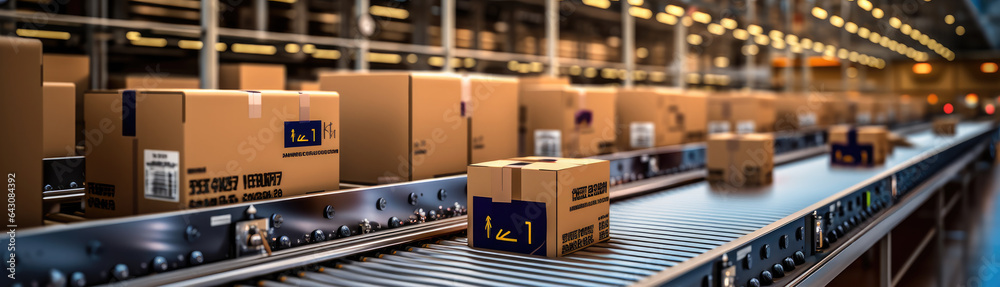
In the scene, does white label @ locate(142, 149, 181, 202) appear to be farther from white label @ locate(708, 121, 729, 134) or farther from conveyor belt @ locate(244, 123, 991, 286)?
white label @ locate(708, 121, 729, 134)

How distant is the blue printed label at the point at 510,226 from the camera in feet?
5.99

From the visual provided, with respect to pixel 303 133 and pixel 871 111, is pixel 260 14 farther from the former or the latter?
pixel 871 111

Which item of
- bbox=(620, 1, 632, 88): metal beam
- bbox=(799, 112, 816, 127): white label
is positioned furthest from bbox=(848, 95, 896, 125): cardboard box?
bbox=(620, 1, 632, 88): metal beam

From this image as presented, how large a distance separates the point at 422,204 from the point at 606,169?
0.55 meters

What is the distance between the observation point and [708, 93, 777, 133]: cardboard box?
5.30 metres

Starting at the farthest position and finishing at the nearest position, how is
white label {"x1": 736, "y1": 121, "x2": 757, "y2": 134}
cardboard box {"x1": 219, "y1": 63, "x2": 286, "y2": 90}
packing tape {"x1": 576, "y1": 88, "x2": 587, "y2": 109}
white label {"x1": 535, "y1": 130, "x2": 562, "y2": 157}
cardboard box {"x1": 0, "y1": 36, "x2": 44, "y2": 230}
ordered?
white label {"x1": 736, "y1": 121, "x2": 757, "y2": 134} < cardboard box {"x1": 219, "y1": 63, "x2": 286, "y2": 90} < packing tape {"x1": 576, "y1": 88, "x2": 587, "y2": 109} < white label {"x1": 535, "y1": 130, "x2": 562, "y2": 157} < cardboard box {"x1": 0, "y1": 36, "x2": 44, "y2": 230}

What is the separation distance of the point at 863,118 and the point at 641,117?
6.28 metres

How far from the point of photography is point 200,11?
470 centimetres

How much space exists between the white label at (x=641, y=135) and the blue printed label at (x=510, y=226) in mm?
2276

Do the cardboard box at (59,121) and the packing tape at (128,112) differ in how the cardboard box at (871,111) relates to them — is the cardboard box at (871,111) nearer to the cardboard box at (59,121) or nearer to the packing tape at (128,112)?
the cardboard box at (59,121)

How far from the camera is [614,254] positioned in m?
1.88

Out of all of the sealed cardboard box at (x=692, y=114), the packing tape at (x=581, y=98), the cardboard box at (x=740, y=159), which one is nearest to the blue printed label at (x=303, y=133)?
the packing tape at (x=581, y=98)

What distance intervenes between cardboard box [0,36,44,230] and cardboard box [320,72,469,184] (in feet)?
3.12

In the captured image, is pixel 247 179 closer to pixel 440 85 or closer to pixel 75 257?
pixel 75 257
